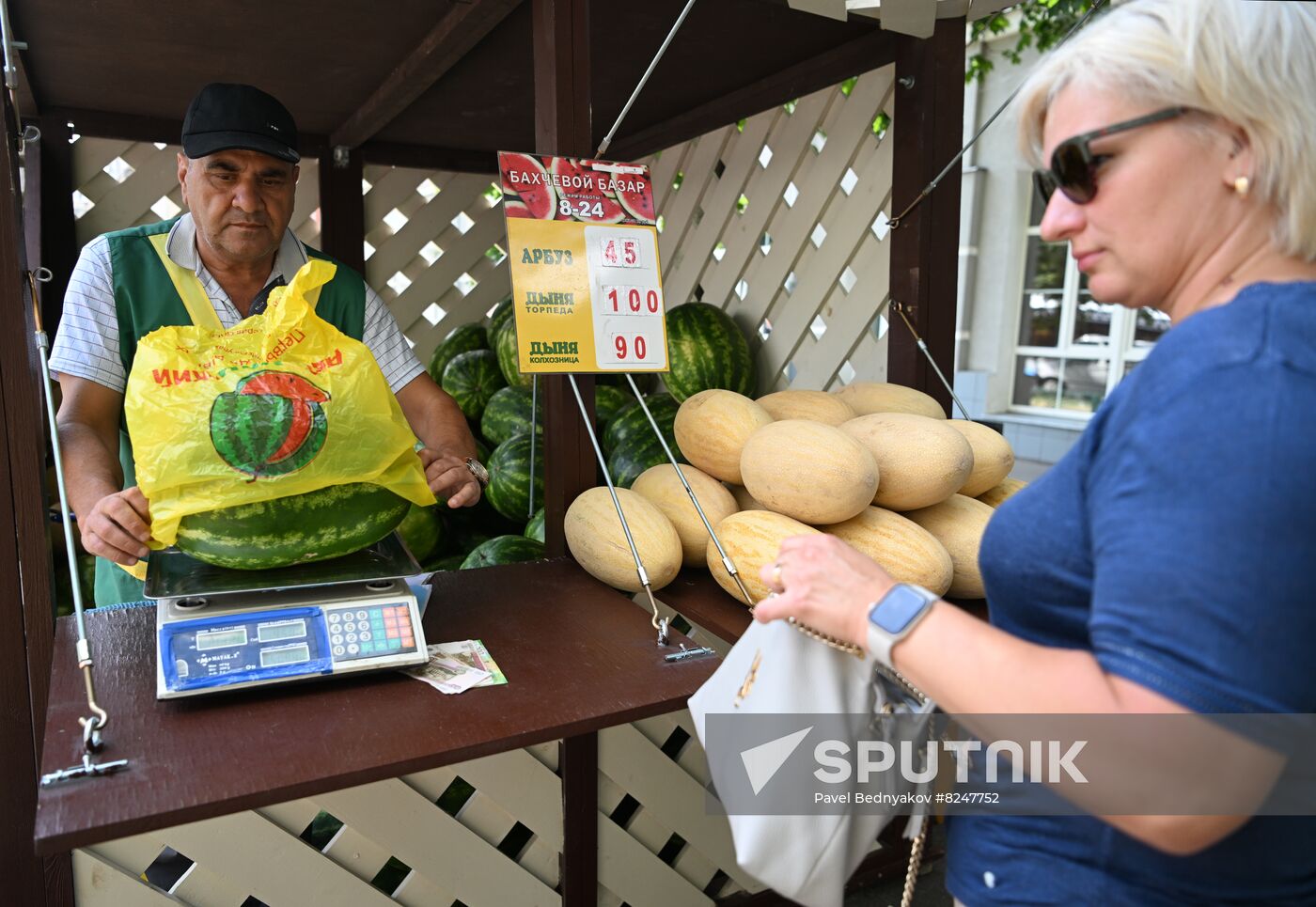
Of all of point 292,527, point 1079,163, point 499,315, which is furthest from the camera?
point 499,315

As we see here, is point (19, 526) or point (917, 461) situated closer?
point (19, 526)

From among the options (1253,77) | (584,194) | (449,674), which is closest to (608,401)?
(584,194)

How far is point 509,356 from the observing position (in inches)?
147

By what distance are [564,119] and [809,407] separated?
90 centimetres

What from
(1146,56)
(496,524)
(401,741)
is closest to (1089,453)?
(1146,56)

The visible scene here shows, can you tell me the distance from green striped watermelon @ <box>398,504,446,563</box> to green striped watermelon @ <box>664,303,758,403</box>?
3.33ft

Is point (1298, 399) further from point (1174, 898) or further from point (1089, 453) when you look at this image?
point (1174, 898)

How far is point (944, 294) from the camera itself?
265cm

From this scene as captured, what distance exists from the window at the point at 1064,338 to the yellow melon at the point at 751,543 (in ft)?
21.6

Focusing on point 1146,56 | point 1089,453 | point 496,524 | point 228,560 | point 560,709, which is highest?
point 1146,56

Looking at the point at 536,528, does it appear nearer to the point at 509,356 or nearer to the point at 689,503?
the point at 689,503

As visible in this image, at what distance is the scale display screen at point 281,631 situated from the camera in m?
1.37

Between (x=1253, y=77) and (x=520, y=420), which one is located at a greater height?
(x=1253, y=77)

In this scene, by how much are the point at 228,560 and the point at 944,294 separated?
82.2 inches
